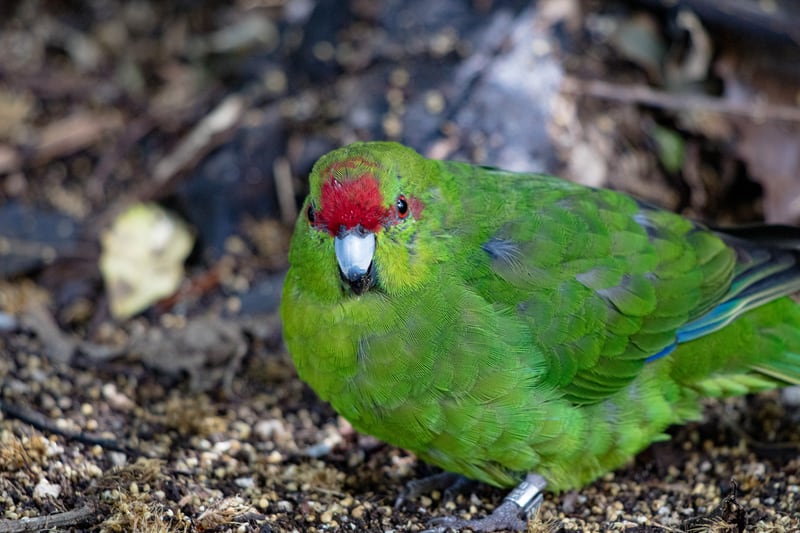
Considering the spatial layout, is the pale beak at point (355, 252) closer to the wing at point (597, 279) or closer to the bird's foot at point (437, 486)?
the wing at point (597, 279)

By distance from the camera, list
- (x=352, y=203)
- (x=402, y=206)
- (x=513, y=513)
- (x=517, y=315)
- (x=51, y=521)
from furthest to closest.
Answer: (x=513, y=513)
(x=517, y=315)
(x=402, y=206)
(x=352, y=203)
(x=51, y=521)

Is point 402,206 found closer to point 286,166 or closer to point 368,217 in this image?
point 368,217

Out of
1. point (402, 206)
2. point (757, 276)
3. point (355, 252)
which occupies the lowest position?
point (757, 276)

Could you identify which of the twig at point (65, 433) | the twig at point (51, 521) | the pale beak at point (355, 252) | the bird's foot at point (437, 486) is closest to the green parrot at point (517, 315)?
the pale beak at point (355, 252)

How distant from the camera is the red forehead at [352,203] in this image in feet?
10.9

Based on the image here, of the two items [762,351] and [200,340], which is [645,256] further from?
[200,340]

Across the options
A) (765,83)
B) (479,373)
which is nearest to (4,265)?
(479,373)

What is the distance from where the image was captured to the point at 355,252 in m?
3.34

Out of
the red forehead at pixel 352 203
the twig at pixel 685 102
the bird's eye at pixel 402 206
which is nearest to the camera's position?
the red forehead at pixel 352 203

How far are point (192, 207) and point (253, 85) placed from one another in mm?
956

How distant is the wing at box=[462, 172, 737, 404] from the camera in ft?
12.1

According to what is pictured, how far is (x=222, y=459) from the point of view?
4004 millimetres

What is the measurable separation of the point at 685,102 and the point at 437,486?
293 cm

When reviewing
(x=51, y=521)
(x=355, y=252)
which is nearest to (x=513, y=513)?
(x=355, y=252)
